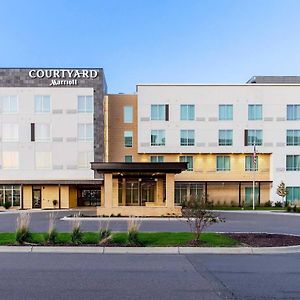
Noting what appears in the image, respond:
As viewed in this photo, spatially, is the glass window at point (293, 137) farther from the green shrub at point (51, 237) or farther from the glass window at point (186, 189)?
the green shrub at point (51, 237)

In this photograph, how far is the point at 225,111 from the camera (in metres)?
44.9

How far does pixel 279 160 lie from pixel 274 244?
32327 millimetres

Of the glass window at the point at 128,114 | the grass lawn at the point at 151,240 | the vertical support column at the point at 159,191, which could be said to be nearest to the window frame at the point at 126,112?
the glass window at the point at 128,114

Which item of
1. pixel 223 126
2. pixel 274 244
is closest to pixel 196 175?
pixel 223 126

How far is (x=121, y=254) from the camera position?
1254cm

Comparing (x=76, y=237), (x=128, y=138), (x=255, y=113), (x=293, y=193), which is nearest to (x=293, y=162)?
(x=293, y=193)

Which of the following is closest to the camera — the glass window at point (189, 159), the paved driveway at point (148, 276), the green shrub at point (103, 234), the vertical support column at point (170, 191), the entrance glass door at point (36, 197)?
the paved driveway at point (148, 276)

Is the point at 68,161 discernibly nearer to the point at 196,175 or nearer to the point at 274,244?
the point at 196,175

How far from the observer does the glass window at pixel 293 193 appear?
1774 inches

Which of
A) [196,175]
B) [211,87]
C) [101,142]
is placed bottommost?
[196,175]

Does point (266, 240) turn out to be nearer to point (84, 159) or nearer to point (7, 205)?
point (84, 159)

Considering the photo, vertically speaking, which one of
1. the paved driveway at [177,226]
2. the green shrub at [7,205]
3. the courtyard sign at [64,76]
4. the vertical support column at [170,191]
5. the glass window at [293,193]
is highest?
the courtyard sign at [64,76]

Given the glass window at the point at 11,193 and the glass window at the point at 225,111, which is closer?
the glass window at the point at 11,193

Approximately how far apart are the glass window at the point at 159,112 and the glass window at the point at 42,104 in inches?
453
